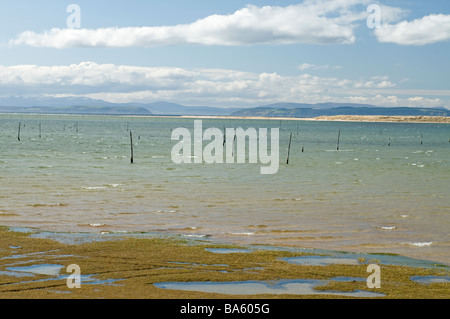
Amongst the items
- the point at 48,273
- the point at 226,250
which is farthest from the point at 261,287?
the point at 48,273

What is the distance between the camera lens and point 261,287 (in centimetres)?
1267

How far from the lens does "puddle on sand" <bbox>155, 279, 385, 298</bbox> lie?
1219 centimetres

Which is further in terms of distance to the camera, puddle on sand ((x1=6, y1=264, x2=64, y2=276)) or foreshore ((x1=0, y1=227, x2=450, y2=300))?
puddle on sand ((x1=6, y1=264, x2=64, y2=276))

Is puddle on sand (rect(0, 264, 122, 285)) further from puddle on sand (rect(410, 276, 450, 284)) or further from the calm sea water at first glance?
puddle on sand (rect(410, 276, 450, 284))

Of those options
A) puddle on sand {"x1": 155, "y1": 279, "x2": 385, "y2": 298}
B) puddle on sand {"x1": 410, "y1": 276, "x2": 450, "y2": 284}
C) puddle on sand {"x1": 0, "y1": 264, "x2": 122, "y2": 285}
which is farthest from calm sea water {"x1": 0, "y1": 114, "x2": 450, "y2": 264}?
puddle on sand {"x1": 0, "y1": 264, "x2": 122, "y2": 285}

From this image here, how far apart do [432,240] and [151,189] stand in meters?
17.9

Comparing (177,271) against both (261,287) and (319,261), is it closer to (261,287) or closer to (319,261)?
(261,287)

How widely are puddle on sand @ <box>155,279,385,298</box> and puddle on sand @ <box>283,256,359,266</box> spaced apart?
6.51ft

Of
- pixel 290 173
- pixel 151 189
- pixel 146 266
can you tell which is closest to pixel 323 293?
pixel 146 266

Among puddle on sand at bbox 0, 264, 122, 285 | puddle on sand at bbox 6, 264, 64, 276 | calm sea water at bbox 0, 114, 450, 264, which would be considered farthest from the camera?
calm sea water at bbox 0, 114, 450, 264

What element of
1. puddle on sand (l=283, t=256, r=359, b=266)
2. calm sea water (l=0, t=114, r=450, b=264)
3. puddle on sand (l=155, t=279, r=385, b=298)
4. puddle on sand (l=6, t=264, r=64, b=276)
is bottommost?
calm sea water (l=0, t=114, r=450, b=264)

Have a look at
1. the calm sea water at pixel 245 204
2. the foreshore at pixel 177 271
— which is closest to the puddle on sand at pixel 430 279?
→ the foreshore at pixel 177 271

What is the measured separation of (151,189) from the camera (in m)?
32.9

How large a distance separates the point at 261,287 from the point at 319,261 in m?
3.44
